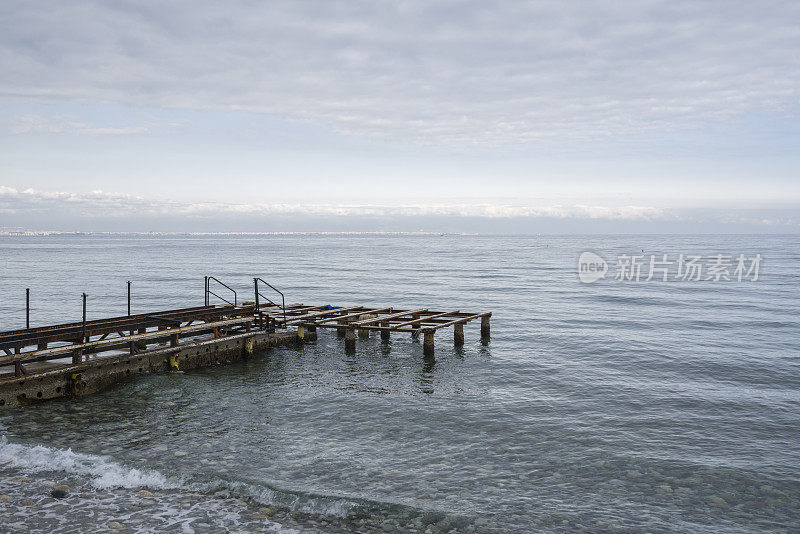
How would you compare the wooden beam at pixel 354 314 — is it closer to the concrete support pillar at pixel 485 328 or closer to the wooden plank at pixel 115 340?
the wooden plank at pixel 115 340

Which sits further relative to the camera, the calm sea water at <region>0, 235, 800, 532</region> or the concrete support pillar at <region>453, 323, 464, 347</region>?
the concrete support pillar at <region>453, 323, 464, 347</region>

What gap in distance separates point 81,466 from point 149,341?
982 centimetres

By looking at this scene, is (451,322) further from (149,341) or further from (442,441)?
(149,341)

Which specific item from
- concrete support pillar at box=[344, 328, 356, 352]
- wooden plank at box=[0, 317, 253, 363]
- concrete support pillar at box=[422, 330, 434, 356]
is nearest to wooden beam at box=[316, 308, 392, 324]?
concrete support pillar at box=[344, 328, 356, 352]

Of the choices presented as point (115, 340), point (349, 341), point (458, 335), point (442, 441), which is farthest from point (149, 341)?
point (458, 335)

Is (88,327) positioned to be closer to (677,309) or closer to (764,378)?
(764,378)

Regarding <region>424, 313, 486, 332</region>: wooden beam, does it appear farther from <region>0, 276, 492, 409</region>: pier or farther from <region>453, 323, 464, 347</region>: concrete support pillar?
<region>453, 323, 464, 347</region>: concrete support pillar

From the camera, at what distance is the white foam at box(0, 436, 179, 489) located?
10.5 m

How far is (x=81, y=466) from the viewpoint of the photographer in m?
11.1

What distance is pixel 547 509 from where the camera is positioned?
987 centimetres

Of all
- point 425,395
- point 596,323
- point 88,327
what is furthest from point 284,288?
point 425,395

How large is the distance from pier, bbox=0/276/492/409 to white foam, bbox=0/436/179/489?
367 cm

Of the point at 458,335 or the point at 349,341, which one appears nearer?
the point at 349,341

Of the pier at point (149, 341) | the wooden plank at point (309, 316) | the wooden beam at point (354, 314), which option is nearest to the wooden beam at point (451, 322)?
the pier at point (149, 341)
